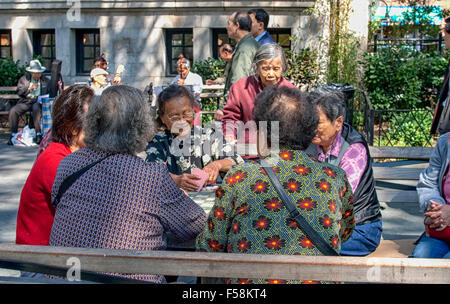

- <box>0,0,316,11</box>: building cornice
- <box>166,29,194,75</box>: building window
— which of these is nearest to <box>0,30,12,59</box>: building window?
<box>0,0,316,11</box>: building cornice

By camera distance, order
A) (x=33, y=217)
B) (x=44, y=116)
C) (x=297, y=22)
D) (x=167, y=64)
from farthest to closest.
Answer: (x=167, y=64) → (x=297, y=22) → (x=44, y=116) → (x=33, y=217)

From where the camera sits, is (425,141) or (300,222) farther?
(425,141)

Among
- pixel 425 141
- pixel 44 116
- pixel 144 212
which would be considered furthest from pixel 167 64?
pixel 144 212

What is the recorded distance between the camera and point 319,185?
111 inches

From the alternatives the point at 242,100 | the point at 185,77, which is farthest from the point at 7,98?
the point at 242,100

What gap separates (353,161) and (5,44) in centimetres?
1606

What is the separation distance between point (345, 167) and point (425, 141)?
304 inches

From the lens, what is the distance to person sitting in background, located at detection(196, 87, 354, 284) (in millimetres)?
2734

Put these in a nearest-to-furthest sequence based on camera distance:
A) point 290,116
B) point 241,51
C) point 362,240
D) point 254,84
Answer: point 290,116
point 362,240
point 254,84
point 241,51

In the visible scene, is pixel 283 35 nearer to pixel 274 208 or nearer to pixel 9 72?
pixel 9 72

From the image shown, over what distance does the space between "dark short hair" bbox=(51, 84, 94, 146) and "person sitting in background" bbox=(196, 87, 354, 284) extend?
3.79ft

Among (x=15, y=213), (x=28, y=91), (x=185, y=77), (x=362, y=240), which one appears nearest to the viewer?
(x=362, y=240)

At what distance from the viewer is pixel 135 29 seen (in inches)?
659
